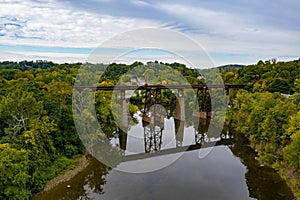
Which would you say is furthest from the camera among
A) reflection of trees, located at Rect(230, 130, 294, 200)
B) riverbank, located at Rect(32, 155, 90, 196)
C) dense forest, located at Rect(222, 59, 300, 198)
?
riverbank, located at Rect(32, 155, 90, 196)

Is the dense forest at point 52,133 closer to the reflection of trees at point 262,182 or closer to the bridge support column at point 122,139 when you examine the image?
the reflection of trees at point 262,182

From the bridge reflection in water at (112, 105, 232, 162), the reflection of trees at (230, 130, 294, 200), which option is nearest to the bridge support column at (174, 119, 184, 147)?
the bridge reflection in water at (112, 105, 232, 162)

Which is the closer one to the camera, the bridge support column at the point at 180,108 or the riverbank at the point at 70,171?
the riverbank at the point at 70,171

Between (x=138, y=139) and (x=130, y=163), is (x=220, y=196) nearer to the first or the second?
(x=130, y=163)

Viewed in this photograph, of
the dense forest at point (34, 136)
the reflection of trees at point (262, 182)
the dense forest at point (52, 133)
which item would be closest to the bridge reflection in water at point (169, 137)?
the dense forest at point (52, 133)

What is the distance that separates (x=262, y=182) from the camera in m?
14.9

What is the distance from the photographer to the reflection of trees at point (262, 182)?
13.4m

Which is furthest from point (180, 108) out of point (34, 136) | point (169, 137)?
point (34, 136)

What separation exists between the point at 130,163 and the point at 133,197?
479 centimetres

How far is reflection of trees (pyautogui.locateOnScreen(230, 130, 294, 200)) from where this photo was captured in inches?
527

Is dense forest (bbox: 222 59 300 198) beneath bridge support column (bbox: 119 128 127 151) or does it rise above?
above

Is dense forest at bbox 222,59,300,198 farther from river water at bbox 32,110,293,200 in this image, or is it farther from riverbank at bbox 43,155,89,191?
riverbank at bbox 43,155,89,191

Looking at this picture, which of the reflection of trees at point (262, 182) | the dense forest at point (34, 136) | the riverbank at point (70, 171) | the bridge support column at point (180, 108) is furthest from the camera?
the bridge support column at point (180, 108)

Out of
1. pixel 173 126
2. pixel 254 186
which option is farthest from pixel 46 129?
pixel 173 126
